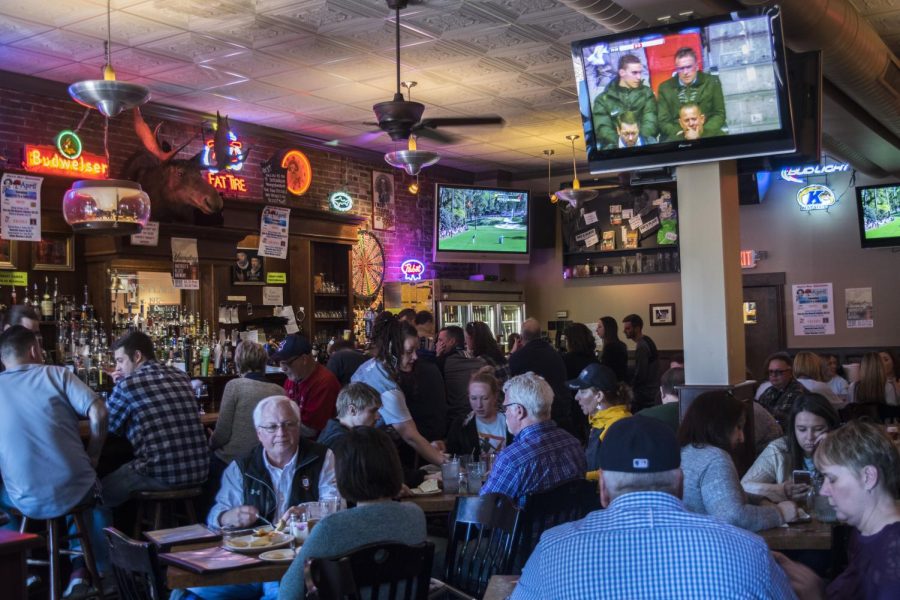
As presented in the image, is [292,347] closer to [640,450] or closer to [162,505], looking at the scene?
[162,505]

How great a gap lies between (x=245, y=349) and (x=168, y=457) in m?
1.32

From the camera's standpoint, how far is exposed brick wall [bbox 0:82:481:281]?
841cm

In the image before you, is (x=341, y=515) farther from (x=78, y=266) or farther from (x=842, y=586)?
(x=78, y=266)

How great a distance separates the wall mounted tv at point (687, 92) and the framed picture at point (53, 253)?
5240mm

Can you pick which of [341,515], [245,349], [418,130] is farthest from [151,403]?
[418,130]

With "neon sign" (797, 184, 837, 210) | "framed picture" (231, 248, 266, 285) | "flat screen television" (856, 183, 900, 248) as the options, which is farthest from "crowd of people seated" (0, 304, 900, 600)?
"neon sign" (797, 184, 837, 210)

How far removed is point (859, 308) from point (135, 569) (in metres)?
10.9

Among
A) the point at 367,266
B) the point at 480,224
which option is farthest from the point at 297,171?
the point at 480,224

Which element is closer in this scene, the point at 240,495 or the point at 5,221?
the point at 240,495

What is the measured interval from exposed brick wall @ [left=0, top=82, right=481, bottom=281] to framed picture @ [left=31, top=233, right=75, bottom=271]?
46 cm

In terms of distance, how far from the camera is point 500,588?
2.93 meters

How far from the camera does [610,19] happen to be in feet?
19.4

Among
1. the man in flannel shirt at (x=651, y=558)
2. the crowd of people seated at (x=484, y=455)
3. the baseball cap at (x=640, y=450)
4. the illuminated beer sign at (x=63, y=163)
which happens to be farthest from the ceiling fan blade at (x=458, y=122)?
the man in flannel shirt at (x=651, y=558)

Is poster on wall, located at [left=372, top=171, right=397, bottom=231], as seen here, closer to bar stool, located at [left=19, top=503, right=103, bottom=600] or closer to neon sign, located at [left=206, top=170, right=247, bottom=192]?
neon sign, located at [left=206, top=170, right=247, bottom=192]
